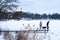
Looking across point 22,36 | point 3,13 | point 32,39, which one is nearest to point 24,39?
point 22,36

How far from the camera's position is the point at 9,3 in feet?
18.4

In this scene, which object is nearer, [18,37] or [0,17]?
[18,37]

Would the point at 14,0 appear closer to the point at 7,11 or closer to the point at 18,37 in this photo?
the point at 7,11

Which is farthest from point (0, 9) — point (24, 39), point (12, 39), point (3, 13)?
point (24, 39)

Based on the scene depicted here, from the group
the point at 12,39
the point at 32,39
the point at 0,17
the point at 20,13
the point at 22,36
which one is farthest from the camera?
the point at 0,17

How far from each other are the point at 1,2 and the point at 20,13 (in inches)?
29.4

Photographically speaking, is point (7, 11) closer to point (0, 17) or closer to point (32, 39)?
point (0, 17)

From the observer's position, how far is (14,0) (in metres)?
5.62

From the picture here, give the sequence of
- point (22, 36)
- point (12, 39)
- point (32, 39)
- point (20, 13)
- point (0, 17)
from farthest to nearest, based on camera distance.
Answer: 1. point (0, 17)
2. point (20, 13)
3. point (32, 39)
4. point (12, 39)
5. point (22, 36)

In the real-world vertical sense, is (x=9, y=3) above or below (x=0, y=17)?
above

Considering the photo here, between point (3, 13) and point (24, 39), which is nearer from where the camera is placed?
point (24, 39)

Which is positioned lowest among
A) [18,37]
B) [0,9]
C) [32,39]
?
[32,39]

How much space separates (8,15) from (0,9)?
30cm

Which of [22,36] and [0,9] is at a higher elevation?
[0,9]
